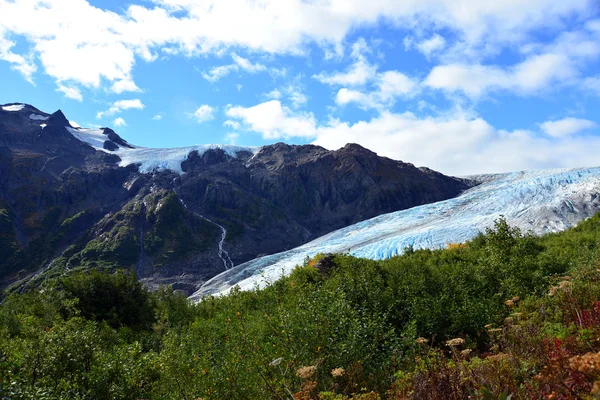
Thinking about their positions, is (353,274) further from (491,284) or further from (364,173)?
(364,173)

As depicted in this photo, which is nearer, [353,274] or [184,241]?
[353,274]

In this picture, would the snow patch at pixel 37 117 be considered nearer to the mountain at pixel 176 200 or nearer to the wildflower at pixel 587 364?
the mountain at pixel 176 200

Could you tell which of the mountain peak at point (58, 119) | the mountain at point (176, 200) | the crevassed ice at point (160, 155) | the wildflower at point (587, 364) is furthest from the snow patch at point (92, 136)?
the wildflower at point (587, 364)

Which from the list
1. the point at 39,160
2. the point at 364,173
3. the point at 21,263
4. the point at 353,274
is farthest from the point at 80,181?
the point at 353,274

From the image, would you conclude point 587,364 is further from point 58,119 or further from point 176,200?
point 58,119

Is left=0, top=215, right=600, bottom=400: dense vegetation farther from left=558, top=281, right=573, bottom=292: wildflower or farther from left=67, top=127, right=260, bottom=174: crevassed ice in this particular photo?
left=67, top=127, right=260, bottom=174: crevassed ice

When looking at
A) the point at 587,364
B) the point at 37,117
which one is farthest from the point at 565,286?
the point at 37,117

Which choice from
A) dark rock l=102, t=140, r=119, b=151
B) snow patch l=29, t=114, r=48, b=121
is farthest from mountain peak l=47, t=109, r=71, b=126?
dark rock l=102, t=140, r=119, b=151
